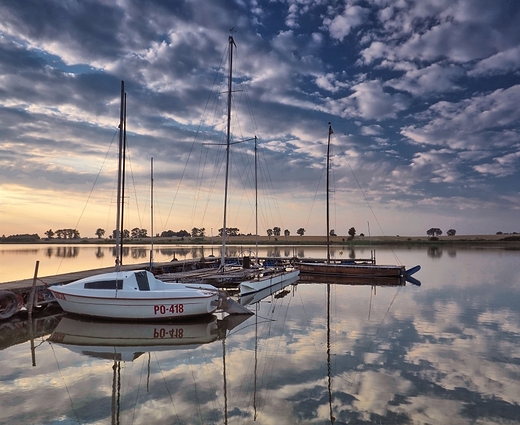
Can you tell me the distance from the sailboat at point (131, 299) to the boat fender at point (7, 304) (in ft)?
8.09

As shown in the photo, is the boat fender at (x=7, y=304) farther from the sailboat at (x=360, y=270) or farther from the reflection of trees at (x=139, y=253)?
the reflection of trees at (x=139, y=253)

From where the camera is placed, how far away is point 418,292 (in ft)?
117

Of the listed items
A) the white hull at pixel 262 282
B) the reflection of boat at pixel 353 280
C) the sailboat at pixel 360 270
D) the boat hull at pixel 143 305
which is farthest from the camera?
the sailboat at pixel 360 270

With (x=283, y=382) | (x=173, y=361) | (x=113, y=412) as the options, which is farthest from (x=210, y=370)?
(x=113, y=412)

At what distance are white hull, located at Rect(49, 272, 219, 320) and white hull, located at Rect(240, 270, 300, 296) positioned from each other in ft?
26.8

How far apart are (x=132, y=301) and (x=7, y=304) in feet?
25.4

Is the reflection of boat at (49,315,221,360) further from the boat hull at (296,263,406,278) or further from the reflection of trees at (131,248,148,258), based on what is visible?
the reflection of trees at (131,248,148,258)

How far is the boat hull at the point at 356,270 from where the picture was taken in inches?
1881

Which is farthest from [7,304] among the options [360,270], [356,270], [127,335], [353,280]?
[360,270]

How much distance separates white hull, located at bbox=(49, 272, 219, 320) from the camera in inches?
839

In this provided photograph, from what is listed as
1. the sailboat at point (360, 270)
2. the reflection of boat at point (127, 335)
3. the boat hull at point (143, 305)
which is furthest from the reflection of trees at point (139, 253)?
the boat hull at point (143, 305)

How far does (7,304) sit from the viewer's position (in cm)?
2245

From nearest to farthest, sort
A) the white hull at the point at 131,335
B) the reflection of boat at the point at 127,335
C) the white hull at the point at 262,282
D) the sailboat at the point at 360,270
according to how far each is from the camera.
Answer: the reflection of boat at the point at 127,335
the white hull at the point at 131,335
the white hull at the point at 262,282
the sailboat at the point at 360,270

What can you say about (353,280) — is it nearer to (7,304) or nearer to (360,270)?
(360,270)
